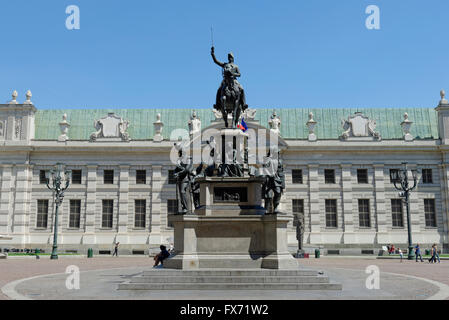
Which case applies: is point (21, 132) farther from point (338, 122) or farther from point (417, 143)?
point (417, 143)

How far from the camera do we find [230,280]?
13203 millimetres

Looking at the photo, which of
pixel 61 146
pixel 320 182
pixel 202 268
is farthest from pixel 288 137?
pixel 202 268

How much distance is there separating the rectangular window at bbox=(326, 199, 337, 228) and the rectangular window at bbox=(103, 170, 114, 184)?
83.0 ft

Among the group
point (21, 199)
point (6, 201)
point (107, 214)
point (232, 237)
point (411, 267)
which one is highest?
point (21, 199)

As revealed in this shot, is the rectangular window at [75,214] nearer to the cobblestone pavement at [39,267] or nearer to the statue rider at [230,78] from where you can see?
the cobblestone pavement at [39,267]

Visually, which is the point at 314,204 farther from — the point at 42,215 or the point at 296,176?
the point at 42,215

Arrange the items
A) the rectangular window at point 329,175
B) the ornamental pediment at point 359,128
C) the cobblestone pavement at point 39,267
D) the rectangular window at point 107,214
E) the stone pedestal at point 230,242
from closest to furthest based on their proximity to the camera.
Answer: the stone pedestal at point 230,242 < the cobblestone pavement at point 39,267 < the rectangular window at point 107,214 < the rectangular window at point 329,175 < the ornamental pediment at point 359,128

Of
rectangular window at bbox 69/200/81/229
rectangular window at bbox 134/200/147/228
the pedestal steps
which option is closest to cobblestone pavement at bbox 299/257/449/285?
the pedestal steps

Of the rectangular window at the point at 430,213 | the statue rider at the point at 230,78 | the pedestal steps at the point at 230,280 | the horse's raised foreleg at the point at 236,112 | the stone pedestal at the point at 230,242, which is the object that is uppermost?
the statue rider at the point at 230,78

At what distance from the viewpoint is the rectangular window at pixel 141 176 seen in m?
50.0

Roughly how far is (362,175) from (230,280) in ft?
130

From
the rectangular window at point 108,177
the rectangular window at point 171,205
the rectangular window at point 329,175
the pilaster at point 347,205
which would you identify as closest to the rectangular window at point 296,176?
the rectangular window at point 329,175

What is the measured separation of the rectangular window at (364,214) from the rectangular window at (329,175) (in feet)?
13.2

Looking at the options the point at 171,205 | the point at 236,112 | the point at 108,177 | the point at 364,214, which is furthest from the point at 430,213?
the point at 236,112
